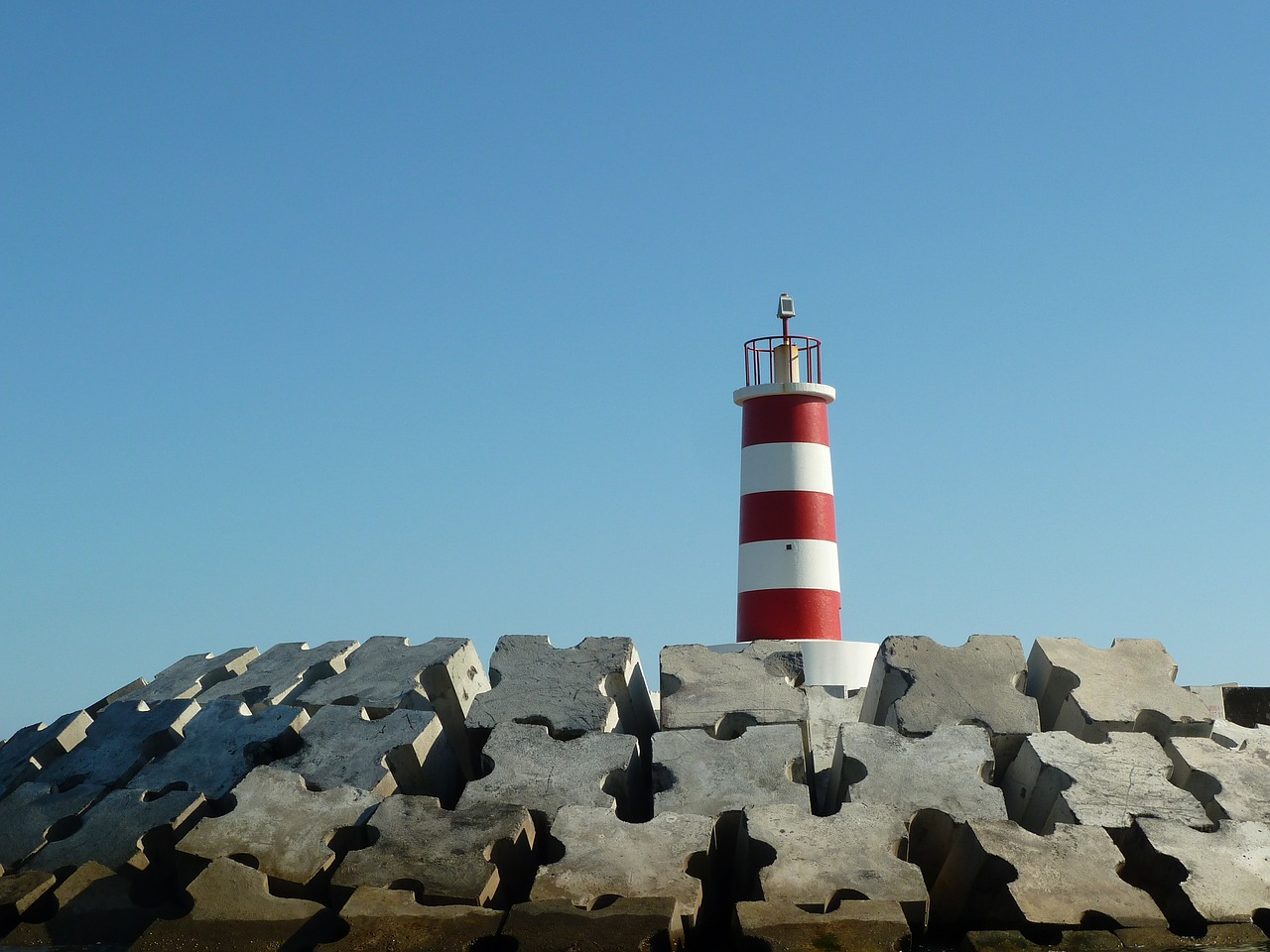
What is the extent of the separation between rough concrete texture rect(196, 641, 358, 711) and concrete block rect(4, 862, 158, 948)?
256cm

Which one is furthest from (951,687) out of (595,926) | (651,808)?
(595,926)

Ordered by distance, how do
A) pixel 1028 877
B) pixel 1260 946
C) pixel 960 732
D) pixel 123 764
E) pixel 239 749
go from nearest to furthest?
pixel 1260 946
pixel 1028 877
pixel 960 732
pixel 239 749
pixel 123 764

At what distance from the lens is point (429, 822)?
562 cm

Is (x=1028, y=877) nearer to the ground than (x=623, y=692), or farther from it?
nearer to the ground

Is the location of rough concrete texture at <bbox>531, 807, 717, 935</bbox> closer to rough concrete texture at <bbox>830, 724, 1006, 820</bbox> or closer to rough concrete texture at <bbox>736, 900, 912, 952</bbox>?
rough concrete texture at <bbox>736, 900, 912, 952</bbox>

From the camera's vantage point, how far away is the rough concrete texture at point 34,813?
21.8 ft

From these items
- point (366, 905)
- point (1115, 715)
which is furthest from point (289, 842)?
point (1115, 715)

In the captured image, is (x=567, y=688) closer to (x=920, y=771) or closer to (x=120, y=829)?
(x=920, y=771)

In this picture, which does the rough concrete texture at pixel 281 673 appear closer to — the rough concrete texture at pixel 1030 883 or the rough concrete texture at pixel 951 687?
the rough concrete texture at pixel 951 687

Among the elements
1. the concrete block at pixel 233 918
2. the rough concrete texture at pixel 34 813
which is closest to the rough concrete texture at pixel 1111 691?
the concrete block at pixel 233 918

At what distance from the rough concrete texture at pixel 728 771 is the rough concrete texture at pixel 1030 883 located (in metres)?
0.70

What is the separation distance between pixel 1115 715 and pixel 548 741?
10.5ft

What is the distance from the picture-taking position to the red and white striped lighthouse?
14.5m

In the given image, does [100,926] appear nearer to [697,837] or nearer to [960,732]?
[697,837]
